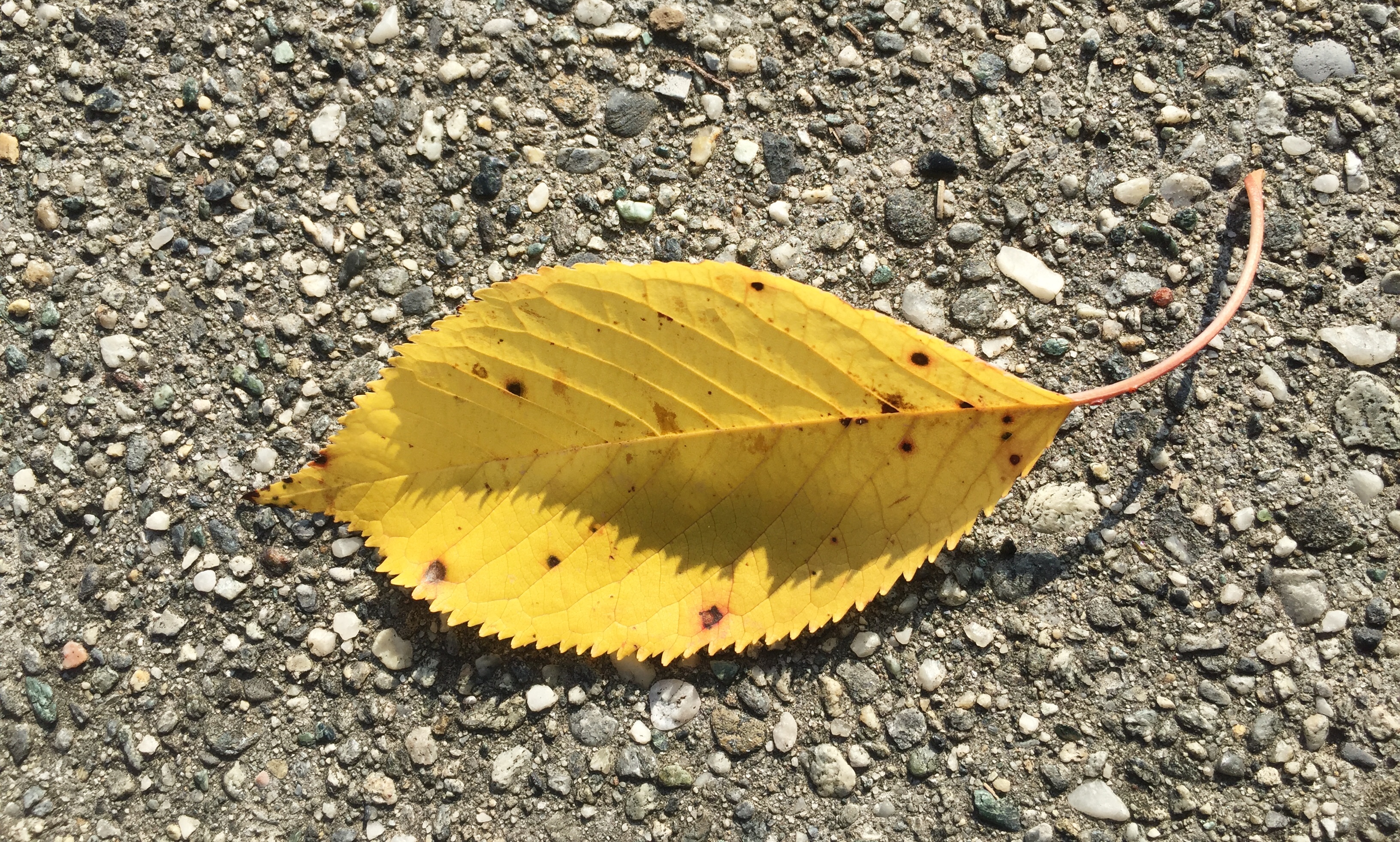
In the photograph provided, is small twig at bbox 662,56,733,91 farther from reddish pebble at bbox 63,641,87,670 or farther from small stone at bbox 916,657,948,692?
reddish pebble at bbox 63,641,87,670

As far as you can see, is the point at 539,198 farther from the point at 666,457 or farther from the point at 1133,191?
the point at 1133,191

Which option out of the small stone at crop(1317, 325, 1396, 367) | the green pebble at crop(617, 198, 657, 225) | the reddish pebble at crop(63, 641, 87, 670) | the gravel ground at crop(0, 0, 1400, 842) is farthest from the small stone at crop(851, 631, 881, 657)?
the reddish pebble at crop(63, 641, 87, 670)

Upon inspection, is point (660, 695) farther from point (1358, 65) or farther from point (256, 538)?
point (1358, 65)

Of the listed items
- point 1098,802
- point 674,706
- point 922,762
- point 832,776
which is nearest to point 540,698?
point 674,706

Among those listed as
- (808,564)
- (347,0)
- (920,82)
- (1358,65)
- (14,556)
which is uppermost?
(1358,65)

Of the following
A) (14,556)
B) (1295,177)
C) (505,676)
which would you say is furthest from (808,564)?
(14,556)

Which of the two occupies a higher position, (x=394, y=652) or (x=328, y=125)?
(x=328, y=125)

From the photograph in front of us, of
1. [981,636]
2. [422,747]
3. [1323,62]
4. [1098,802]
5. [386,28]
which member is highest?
[1323,62]

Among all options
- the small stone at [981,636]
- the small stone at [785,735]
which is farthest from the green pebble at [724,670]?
the small stone at [981,636]

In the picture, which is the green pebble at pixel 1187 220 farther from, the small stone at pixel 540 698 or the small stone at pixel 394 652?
the small stone at pixel 394 652
